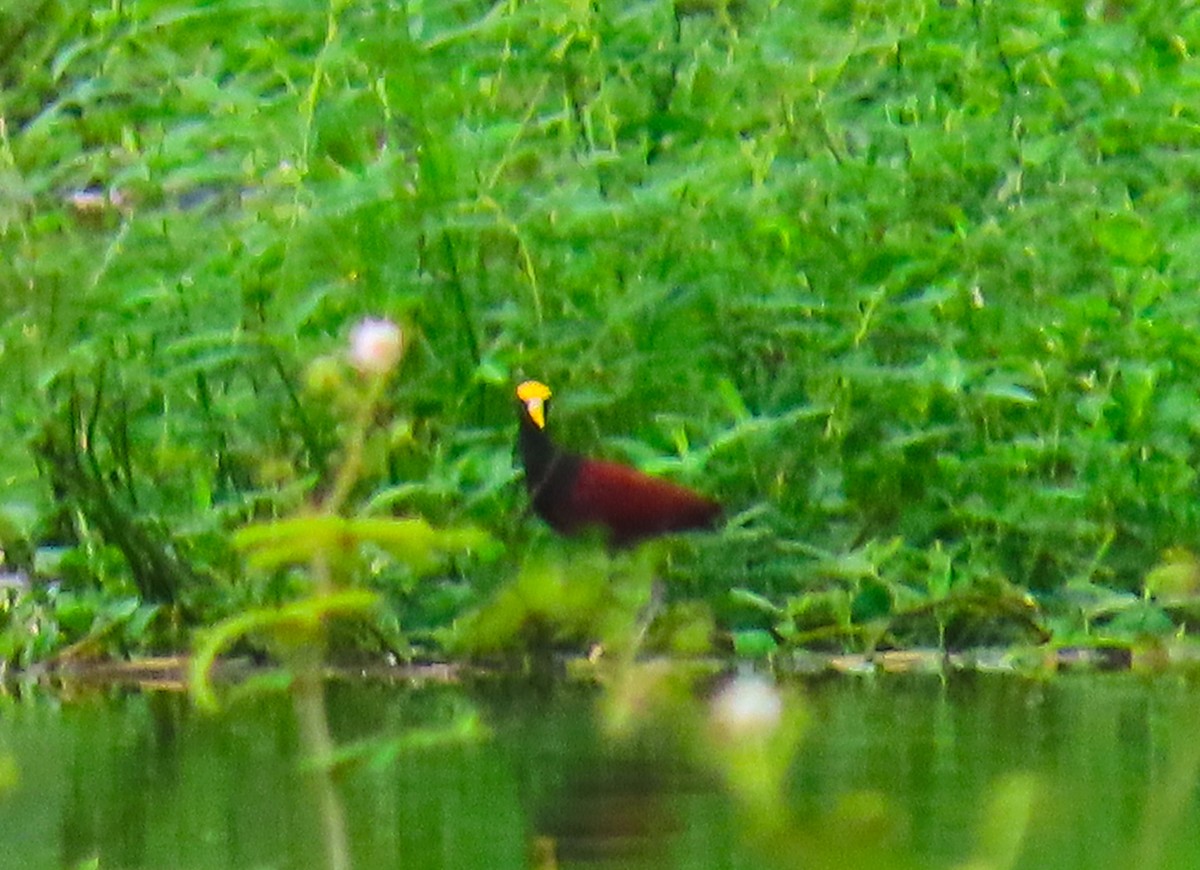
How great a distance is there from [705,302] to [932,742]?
4.92 feet

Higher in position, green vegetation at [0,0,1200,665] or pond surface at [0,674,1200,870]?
green vegetation at [0,0,1200,665]

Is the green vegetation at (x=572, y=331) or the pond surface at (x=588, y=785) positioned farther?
the green vegetation at (x=572, y=331)

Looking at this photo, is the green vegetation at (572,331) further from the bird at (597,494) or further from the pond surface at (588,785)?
the pond surface at (588,785)

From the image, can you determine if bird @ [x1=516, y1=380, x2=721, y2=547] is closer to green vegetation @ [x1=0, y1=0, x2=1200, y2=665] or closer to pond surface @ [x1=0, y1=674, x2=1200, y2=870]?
green vegetation @ [x1=0, y1=0, x2=1200, y2=665]

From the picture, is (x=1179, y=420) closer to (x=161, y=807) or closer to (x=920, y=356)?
(x=920, y=356)

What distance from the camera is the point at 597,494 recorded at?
4.38 m

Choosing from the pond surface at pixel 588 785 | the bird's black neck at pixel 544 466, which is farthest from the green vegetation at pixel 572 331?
the pond surface at pixel 588 785

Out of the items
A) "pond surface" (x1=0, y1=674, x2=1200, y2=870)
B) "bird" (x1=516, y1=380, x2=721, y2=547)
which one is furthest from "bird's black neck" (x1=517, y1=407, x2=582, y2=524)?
"pond surface" (x1=0, y1=674, x2=1200, y2=870)

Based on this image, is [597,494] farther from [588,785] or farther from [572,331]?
[588,785]

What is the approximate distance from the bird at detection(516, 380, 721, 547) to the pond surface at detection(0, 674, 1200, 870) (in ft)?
1.53

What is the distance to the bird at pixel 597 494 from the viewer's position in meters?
4.34

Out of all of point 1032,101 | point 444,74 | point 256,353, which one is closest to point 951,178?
point 1032,101

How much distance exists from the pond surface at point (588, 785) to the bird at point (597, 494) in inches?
18.4

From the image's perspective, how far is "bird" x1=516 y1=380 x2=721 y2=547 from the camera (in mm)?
4340
